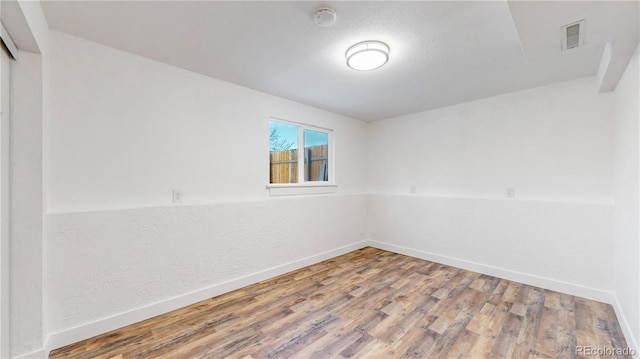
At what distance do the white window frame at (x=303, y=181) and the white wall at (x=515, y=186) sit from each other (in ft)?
3.60

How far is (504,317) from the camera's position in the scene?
223 cm

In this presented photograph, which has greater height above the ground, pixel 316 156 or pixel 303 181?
pixel 316 156

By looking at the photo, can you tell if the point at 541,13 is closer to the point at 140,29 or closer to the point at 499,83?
the point at 499,83

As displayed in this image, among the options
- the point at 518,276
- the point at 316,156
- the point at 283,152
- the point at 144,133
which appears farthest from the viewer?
the point at 316,156

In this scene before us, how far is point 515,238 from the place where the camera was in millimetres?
3053

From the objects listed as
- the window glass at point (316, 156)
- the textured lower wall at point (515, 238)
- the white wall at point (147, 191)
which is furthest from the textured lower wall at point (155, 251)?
the textured lower wall at point (515, 238)

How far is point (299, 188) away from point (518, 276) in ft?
9.55

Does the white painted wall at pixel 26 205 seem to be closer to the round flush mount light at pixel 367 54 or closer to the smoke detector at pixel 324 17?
the smoke detector at pixel 324 17

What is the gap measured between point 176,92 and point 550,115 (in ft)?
13.3

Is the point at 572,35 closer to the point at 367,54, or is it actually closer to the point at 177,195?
the point at 367,54

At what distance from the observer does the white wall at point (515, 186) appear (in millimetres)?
2611

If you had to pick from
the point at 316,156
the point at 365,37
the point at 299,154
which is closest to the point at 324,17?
the point at 365,37

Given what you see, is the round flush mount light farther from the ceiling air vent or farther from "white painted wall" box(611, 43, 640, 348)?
"white painted wall" box(611, 43, 640, 348)

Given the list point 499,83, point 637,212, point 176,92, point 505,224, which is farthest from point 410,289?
point 176,92
